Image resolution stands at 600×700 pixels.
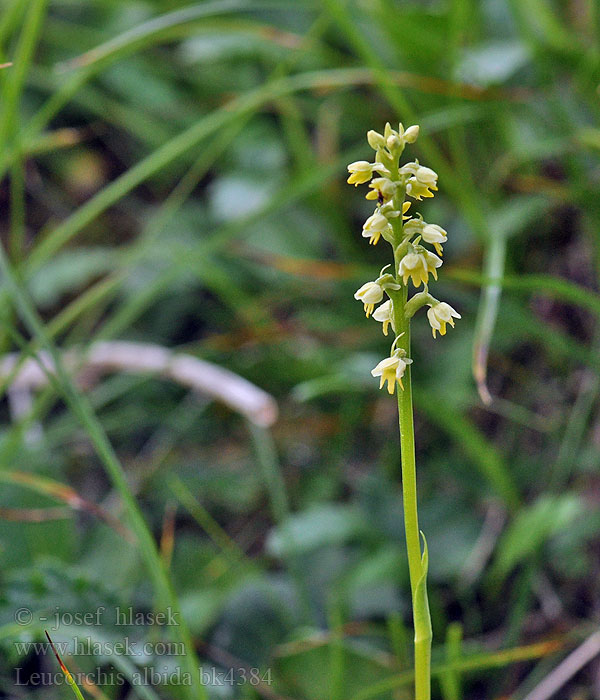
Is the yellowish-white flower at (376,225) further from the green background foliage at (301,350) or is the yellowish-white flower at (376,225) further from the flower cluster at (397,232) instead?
the green background foliage at (301,350)

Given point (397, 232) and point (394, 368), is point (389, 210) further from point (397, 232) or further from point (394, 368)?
point (394, 368)

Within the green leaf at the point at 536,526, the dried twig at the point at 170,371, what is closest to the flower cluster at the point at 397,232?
the green leaf at the point at 536,526

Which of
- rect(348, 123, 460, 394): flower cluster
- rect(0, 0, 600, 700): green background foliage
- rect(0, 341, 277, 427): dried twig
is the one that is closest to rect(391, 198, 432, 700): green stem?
rect(348, 123, 460, 394): flower cluster

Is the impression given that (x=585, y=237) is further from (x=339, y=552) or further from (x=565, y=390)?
(x=339, y=552)

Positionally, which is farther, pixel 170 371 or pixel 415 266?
pixel 170 371

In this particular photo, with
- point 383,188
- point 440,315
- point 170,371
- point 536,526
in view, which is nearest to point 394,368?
point 440,315

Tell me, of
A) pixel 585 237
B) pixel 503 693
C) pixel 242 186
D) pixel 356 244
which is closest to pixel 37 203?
pixel 242 186
